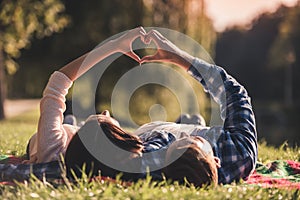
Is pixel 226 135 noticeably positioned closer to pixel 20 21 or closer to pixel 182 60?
pixel 182 60

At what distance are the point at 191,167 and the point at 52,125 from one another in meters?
0.99

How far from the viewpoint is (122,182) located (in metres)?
3.15

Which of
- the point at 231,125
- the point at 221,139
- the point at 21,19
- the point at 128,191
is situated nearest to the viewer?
the point at 128,191

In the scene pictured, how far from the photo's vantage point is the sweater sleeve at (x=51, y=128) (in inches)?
142

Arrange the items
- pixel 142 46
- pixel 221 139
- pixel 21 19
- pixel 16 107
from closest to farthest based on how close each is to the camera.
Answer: pixel 221 139
pixel 142 46
pixel 21 19
pixel 16 107

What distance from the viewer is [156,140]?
368 centimetres

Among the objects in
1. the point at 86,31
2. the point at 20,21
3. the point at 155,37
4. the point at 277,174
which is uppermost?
the point at 155,37

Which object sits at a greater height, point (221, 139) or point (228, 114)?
point (228, 114)

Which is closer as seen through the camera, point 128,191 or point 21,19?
point 128,191

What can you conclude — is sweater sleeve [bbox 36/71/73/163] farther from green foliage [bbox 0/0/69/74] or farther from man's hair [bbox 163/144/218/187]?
green foliage [bbox 0/0/69/74]

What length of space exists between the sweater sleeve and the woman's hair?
1.04 ft

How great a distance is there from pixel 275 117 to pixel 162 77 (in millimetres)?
22036

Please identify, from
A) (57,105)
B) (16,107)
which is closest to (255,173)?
(57,105)

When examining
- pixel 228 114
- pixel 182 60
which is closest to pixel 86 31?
pixel 182 60
